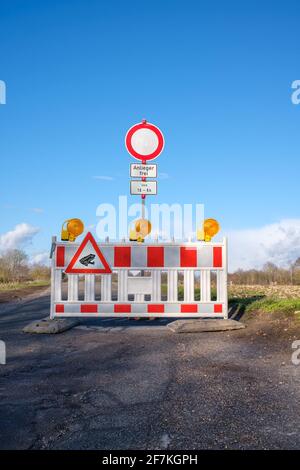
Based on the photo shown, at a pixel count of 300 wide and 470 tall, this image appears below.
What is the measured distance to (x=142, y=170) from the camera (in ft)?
29.2

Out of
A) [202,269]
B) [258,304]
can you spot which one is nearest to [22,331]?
[202,269]

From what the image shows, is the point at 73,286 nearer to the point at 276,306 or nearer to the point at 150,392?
the point at 276,306

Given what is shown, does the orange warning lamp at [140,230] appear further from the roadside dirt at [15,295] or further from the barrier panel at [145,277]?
the roadside dirt at [15,295]

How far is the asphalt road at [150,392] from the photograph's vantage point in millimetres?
2992

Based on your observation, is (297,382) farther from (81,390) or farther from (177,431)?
(81,390)

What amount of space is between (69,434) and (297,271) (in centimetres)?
1982

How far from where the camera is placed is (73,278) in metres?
8.15

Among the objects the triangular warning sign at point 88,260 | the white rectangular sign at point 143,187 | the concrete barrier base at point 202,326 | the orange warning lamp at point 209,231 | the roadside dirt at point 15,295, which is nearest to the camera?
the concrete barrier base at point 202,326

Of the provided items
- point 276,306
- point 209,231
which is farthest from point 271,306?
point 209,231

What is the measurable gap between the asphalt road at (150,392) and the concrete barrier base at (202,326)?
1.66 ft

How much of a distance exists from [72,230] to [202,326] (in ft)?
9.61

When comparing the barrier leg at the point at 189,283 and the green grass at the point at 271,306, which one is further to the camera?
the barrier leg at the point at 189,283

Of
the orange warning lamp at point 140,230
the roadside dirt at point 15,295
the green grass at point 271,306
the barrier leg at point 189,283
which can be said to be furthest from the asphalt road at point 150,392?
the roadside dirt at point 15,295
